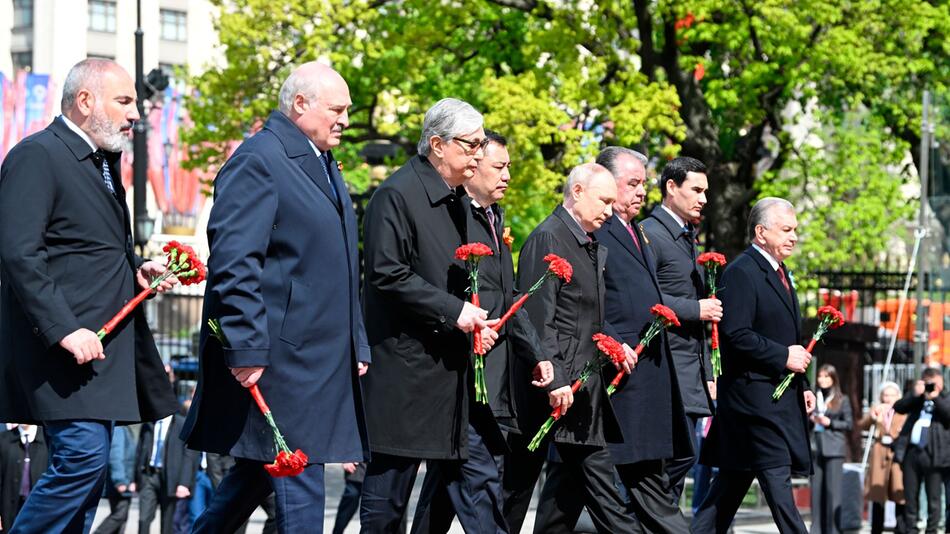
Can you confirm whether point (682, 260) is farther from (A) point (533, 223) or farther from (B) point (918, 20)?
(A) point (533, 223)

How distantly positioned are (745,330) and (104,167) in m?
4.22

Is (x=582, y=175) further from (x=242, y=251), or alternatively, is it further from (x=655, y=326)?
(x=242, y=251)

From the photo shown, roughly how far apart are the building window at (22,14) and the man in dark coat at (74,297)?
59908mm

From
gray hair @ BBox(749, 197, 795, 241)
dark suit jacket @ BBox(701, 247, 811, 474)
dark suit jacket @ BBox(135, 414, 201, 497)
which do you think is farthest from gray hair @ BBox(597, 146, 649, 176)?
dark suit jacket @ BBox(135, 414, 201, 497)

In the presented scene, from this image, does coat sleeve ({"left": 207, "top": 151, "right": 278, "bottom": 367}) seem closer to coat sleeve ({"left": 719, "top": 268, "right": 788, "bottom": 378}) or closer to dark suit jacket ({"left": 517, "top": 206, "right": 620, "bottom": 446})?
dark suit jacket ({"left": 517, "top": 206, "right": 620, "bottom": 446})

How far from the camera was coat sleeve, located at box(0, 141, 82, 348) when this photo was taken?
6.10m

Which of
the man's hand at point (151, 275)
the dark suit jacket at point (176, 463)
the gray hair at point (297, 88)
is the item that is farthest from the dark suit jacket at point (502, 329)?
the dark suit jacket at point (176, 463)

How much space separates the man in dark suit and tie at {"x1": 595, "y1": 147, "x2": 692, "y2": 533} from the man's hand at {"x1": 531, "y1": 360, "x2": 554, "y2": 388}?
2.70ft

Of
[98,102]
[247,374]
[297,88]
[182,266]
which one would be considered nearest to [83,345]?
[182,266]

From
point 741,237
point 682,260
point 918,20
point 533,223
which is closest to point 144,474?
point 682,260

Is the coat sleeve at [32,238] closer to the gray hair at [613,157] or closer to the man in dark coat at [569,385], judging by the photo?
the man in dark coat at [569,385]

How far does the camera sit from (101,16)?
64.3 meters

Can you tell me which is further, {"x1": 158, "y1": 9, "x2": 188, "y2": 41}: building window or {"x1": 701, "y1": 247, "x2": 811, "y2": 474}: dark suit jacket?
{"x1": 158, "y1": 9, "x2": 188, "y2": 41}: building window

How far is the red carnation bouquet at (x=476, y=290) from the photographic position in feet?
22.9
